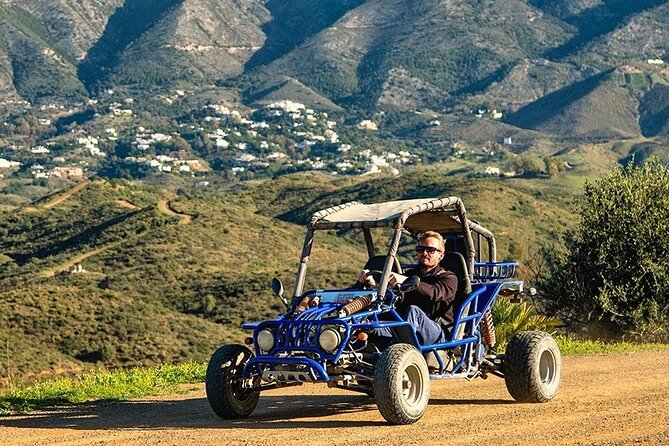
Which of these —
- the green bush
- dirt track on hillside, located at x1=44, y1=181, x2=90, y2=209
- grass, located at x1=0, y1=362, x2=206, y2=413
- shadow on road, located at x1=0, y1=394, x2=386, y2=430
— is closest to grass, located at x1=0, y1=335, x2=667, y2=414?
grass, located at x1=0, y1=362, x2=206, y2=413

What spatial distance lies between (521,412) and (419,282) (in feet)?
4.79

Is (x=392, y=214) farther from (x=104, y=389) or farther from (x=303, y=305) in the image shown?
(x=104, y=389)

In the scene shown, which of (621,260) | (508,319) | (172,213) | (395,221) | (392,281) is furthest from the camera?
(172,213)

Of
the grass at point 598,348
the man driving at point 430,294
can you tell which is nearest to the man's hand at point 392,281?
the man driving at point 430,294

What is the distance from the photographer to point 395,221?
11.1 meters

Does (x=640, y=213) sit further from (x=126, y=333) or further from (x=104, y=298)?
(x=104, y=298)

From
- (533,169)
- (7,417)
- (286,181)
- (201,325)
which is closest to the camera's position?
(7,417)

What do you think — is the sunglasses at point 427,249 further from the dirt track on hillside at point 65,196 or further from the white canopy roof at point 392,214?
the dirt track on hillside at point 65,196

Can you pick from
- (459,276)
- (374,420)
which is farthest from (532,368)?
(374,420)

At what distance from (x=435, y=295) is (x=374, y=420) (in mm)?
1335

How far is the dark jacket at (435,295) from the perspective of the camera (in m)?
11.1

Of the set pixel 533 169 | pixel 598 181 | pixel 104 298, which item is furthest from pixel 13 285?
pixel 533 169

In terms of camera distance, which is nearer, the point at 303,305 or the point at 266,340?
the point at 266,340

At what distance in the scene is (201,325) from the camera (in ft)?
149
